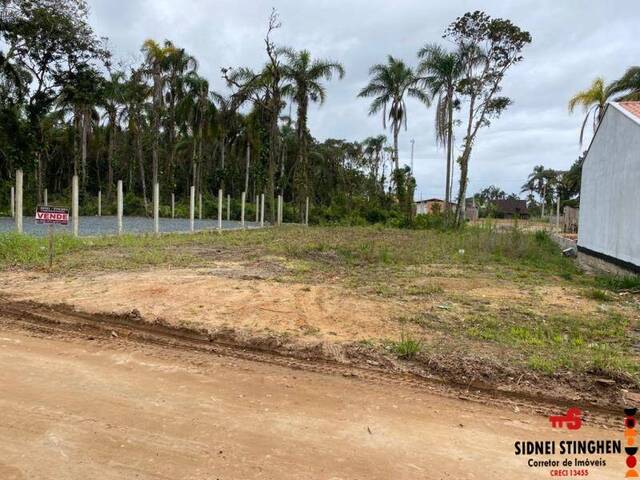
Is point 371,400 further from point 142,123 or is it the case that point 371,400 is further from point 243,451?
point 142,123

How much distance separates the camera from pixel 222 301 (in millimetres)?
7008

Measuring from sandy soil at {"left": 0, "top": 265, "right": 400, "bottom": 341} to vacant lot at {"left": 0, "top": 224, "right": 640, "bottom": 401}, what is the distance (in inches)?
0.9

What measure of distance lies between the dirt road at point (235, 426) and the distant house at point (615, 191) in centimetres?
934

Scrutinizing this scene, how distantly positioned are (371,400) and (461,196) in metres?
26.1

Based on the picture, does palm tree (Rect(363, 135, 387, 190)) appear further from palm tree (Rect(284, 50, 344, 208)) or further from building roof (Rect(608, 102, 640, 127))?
building roof (Rect(608, 102, 640, 127))

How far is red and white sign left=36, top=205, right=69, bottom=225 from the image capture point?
895cm

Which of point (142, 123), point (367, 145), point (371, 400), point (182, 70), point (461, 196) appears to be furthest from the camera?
point (367, 145)

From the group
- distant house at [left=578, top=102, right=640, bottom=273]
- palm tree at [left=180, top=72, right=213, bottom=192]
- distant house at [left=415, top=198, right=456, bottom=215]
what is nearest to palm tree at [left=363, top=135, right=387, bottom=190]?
distant house at [left=415, top=198, right=456, bottom=215]

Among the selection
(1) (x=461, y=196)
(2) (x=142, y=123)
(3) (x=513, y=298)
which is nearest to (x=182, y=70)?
(2) (x=142, y=123)

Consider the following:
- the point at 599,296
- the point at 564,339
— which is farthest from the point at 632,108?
the point at 564,339

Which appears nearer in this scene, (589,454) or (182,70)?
(589,454)

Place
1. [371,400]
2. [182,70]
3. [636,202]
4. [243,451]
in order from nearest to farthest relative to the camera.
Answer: [243,451], [371,400], [636,202], [182,70]

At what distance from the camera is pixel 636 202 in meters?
11.3

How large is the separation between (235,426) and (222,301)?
3.62 metres
